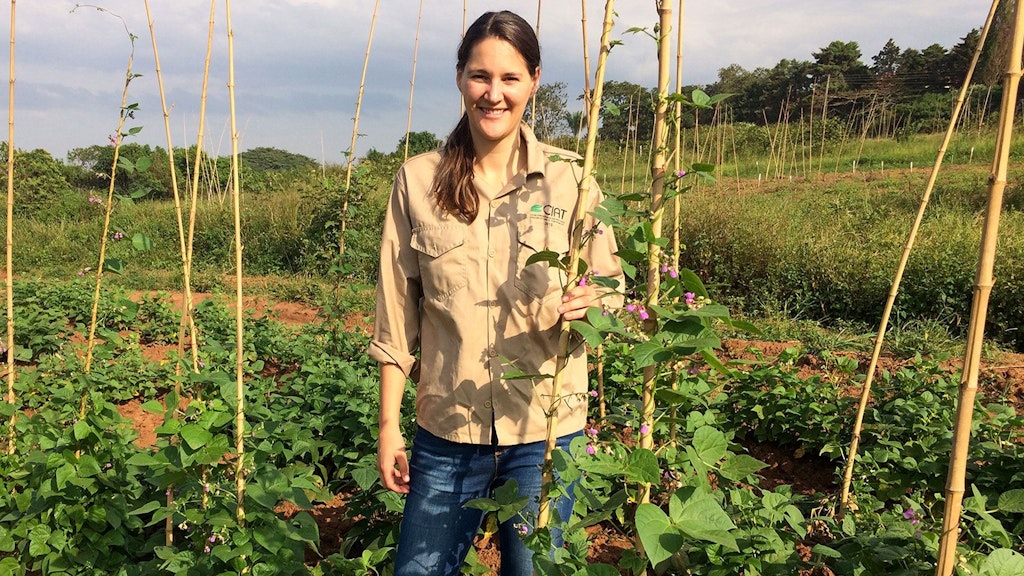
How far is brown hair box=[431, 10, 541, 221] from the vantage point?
1.34 meters

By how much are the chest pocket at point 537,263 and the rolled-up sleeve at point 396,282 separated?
253 mm

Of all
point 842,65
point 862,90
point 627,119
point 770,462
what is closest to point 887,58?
point 842,65

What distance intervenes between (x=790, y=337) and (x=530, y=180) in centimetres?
406

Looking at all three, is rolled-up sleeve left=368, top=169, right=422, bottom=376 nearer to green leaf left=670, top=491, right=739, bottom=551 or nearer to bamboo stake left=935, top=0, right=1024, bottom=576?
green leaf left=670, top=491, right=739, bottom=551

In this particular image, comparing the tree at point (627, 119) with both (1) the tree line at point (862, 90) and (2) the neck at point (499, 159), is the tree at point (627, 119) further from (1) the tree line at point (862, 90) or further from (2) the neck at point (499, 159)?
(2) the neck at point (499, 159)

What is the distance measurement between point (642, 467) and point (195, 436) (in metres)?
1.08

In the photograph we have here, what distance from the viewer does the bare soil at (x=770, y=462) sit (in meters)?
2.40

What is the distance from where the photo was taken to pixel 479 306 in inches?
55.4

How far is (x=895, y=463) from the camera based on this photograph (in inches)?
99.7

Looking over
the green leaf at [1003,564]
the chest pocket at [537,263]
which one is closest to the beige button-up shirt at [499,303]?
the chest pocket at [537,263]

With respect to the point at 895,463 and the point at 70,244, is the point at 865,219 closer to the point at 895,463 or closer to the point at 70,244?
the point at 895,463

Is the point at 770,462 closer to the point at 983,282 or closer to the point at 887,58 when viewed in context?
the point at 983,282

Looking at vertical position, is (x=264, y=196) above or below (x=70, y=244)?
above

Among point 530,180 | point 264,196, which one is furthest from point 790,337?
point 264,196
